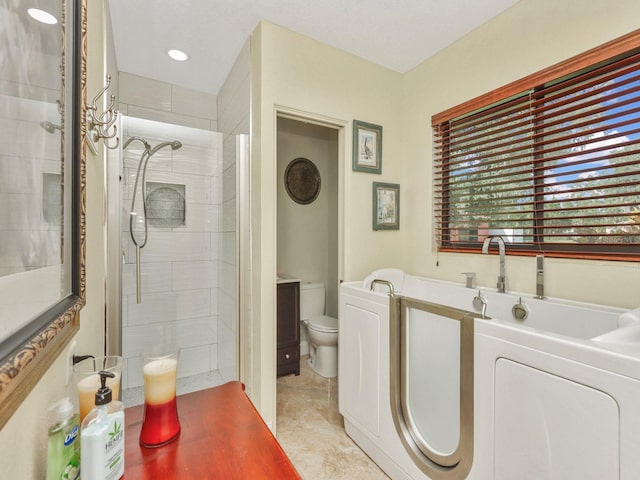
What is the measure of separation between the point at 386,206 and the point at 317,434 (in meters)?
1.73

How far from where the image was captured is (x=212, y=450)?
73 centimetres

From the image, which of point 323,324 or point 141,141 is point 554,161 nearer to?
point 323,324

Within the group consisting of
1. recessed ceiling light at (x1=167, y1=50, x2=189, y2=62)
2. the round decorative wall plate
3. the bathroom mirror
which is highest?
recessed ceiling light at (x1=167, y1=50, x2=189, y2=62)

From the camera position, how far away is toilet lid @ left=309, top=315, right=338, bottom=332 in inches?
106

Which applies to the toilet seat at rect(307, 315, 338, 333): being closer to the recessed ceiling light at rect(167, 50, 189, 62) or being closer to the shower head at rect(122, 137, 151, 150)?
the shower head at rect(122, 137, 151, 150)

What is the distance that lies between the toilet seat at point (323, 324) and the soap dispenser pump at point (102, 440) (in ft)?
7.15

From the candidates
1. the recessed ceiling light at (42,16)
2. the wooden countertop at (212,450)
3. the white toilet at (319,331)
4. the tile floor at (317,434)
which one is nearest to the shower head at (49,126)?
the recessed ceiling light at (42,16)

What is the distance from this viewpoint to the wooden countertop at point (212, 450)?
66 cm

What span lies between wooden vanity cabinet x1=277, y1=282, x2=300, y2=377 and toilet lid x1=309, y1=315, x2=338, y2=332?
0.16 meters

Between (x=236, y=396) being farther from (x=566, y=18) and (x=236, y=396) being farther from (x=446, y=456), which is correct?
(x=566, y=18)

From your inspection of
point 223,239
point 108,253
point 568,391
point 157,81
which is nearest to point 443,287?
point 568,391

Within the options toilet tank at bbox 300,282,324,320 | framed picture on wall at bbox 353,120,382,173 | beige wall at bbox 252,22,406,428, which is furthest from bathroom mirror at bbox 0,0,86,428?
toilet tank at bbox 300,282,324,320

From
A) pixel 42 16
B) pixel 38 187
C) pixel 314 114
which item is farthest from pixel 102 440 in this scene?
pixel 314 114

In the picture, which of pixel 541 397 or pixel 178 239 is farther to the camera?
pixel 178 239
